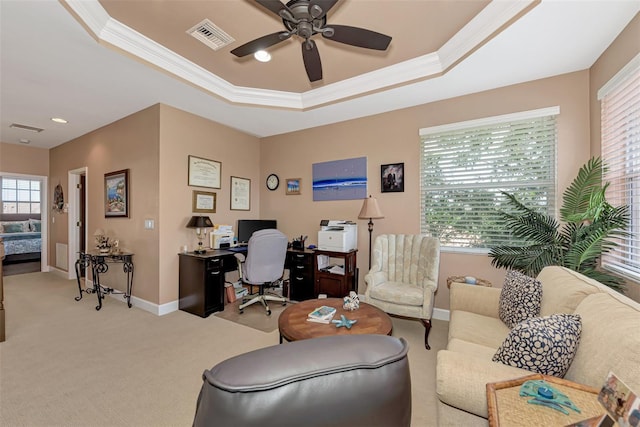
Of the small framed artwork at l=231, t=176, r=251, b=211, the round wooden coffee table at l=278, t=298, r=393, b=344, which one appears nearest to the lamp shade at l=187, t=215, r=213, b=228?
the small framed artwork at l=231, t=176, r=251, b=211

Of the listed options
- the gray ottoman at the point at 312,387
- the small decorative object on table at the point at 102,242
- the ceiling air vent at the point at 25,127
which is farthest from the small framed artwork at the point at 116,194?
the gray ottoman at the point at 312,387

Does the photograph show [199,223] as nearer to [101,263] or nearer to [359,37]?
[101,263]

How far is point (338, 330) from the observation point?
1899mm

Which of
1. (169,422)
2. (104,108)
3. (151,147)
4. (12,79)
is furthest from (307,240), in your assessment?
(12,79)

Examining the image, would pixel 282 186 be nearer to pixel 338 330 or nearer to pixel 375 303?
pixel 375 303

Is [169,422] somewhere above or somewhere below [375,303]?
below

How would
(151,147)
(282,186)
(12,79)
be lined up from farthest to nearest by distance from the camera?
(282,186) < (151,147) < (12,79)

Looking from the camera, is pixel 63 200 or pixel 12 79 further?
pixel 63 200

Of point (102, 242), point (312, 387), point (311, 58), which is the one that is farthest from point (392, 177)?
point (102, 242)

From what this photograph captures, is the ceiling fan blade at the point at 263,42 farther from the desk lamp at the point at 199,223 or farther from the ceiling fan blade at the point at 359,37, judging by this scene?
the desk lamp at the point at 199,223

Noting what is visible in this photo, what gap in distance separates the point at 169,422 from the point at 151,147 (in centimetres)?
307

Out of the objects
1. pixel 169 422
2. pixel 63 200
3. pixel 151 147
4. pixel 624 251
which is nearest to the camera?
pixel 169 422

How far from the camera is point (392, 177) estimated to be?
11.8ft

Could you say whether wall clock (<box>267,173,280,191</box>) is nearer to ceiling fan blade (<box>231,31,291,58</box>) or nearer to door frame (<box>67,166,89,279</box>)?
ceiling fan blade (<box>231,31,291,58</box>)
